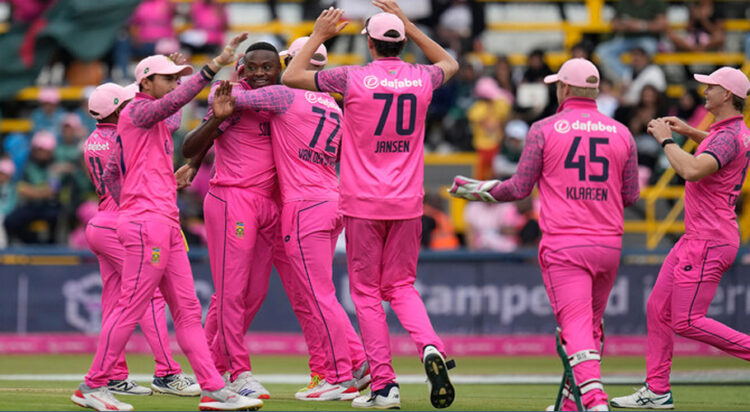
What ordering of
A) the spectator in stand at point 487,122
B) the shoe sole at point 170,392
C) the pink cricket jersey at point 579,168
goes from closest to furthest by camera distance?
the pink cricket jersey at point 579,168 < the shoe sole at point 170,392 < the spectator in stand at point 487,122

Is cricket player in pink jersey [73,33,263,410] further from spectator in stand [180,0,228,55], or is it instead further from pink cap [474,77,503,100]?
spectator in stand [180,0,228,55]

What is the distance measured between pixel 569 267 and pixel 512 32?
44.0 feet

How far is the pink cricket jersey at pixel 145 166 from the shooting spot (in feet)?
26.7

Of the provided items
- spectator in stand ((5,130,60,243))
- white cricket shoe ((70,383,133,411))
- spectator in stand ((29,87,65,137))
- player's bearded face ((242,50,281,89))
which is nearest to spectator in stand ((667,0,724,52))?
spectator in stand ((29,87,65,137))

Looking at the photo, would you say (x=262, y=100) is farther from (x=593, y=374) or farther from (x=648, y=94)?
(x=648, y=94)

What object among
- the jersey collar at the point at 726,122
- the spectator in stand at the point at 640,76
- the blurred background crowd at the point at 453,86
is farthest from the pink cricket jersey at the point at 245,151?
the spectator in stand at the point at 640,76

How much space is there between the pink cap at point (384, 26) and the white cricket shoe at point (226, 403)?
275 centimetres

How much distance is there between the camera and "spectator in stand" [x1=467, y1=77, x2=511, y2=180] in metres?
18.3

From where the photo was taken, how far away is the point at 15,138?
18938 millimetres

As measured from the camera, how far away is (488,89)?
18.9 metres

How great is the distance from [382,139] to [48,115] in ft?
38.2

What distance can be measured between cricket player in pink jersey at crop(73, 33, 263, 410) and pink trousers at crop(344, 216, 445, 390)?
969 millimetres

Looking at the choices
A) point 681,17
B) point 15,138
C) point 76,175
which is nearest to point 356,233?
point 76,175

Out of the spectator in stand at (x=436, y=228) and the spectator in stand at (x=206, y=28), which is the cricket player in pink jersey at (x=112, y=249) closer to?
the spectator in stand at (x=436, y=228)
